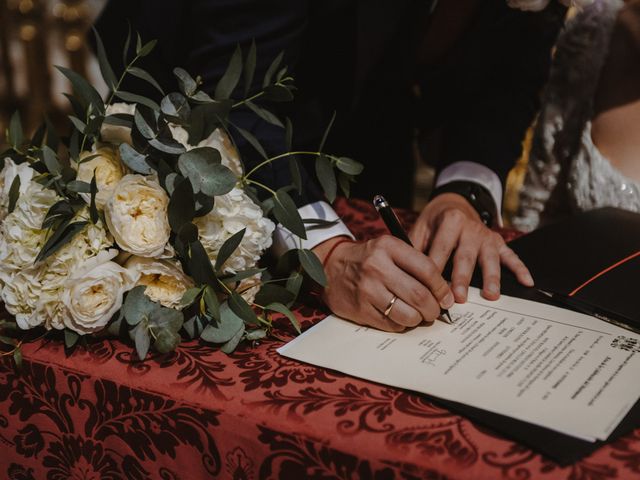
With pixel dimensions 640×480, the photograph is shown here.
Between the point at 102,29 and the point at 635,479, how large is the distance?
48.5 inches

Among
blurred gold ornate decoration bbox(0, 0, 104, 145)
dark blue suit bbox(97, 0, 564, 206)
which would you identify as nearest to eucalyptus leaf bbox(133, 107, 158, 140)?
dark blue suit bbox(97, 0, 564, 206)

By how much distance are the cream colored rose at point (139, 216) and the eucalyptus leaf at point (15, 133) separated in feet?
0.78

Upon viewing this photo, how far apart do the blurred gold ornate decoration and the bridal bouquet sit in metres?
2.61

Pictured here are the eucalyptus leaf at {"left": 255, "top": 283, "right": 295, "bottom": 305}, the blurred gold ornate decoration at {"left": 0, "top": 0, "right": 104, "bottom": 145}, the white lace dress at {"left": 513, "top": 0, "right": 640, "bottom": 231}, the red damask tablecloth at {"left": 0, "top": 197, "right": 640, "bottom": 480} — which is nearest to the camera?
the red damask tablecloth at {"left": 0, "top": 197, "right": 640, "bottom": 480}

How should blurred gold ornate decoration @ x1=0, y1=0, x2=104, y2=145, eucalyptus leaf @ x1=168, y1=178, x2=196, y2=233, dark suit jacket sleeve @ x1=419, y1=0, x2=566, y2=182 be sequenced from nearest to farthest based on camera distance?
1. eucalyptus leaf @ x1=168, y1=178, x2=196, y2=233
2. dark suit jacket sleeve @ x1=419, y1=0, x2=566, y2=182
3. blurred gold ornate decoration @ x1=0, y1=0, x2=104, y2=145

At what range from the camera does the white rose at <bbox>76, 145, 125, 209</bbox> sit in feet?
2.45

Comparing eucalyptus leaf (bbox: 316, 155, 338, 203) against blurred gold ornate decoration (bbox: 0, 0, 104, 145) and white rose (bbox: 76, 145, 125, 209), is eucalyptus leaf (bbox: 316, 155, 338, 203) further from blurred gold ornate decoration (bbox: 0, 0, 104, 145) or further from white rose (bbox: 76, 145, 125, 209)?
blurred gold ornate decoration (bbox: 0, 0, 104, 145)

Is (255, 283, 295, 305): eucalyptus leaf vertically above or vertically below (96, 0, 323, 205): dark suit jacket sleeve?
below

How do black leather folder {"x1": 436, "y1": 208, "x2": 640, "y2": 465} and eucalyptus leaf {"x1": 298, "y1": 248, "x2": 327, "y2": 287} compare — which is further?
eucalyptus leaf {"x1": 298, "y1": 248, "x2": 327, "y2": 287}

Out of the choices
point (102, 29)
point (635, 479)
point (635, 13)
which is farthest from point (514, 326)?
point (102, 29)

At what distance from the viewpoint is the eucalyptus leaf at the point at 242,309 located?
75 centimetres

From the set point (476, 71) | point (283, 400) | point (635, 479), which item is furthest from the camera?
point (476, 71)

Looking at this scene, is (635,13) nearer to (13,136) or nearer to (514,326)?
(514,326)

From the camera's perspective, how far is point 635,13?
4.09ft
